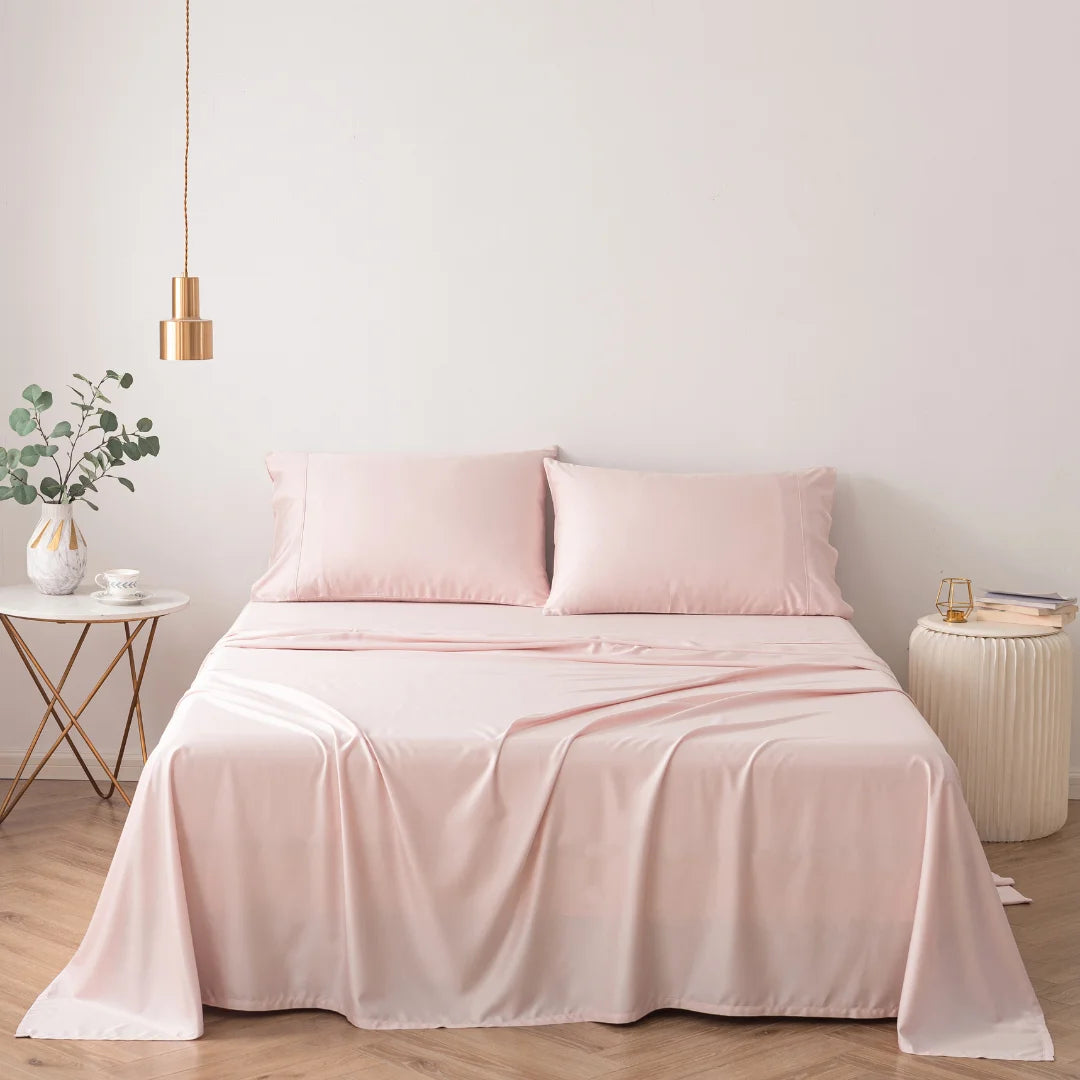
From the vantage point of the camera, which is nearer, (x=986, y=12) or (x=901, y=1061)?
(x=901, y=1061)

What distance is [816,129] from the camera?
4.04m

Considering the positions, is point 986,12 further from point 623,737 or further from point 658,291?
point 623,737

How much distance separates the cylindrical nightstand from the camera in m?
3.72

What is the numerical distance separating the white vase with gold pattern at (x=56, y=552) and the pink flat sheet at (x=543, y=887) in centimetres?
132

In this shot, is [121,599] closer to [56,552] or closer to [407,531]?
[56,552]

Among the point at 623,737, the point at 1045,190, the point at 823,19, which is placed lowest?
the point at 623,737

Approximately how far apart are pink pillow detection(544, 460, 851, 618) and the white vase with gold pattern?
4.52ft

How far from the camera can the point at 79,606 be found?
3725 mm

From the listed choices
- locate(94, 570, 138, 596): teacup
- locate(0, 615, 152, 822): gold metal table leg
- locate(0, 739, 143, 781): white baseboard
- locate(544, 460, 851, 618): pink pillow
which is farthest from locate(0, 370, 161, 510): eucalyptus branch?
locate(544, 460, 851, 618): pink pillow

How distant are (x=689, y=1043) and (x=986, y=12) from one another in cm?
308

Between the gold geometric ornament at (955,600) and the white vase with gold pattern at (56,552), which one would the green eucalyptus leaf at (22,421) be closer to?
the white vase with gold pattern at (56,552)

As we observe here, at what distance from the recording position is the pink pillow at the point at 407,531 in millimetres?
3846

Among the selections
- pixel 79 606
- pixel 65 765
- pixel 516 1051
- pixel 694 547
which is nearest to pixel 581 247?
pixel 694 547

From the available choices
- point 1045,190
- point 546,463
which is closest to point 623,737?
point 546,463
